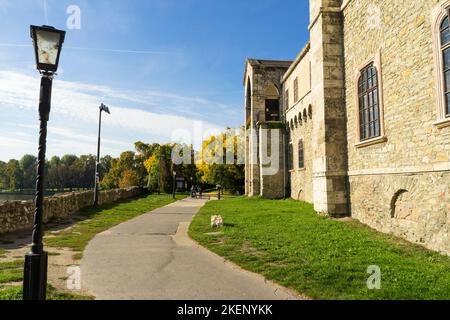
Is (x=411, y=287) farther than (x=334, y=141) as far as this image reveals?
No

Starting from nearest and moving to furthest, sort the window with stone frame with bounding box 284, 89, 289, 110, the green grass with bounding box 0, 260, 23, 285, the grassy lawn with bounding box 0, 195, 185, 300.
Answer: the grassy lawn with bounding box 0, 195, 185, 300 → the green grass with bounding box 0, 260, 23, 285 → the window with stone frame with bounding box 284, 89, 289, 110

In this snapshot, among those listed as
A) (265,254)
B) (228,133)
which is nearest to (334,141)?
(265,254)

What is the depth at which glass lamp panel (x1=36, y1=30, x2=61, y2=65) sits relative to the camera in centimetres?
438

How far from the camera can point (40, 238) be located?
4.23 meters

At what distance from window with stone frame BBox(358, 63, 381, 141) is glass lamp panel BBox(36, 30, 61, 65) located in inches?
361

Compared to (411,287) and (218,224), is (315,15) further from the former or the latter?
(411,287)

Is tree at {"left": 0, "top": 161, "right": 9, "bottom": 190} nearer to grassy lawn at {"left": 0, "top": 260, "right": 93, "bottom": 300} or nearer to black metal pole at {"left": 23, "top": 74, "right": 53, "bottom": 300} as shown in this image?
grassy lawn at {"left": 0, "top": 260, "right": 93, "bottom": 300}

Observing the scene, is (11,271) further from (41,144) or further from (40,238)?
(41,144)

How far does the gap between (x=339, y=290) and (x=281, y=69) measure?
27280 millimetres

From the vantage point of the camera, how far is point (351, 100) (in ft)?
39.7

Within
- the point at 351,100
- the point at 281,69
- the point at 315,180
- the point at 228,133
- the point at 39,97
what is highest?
the point at 281,69

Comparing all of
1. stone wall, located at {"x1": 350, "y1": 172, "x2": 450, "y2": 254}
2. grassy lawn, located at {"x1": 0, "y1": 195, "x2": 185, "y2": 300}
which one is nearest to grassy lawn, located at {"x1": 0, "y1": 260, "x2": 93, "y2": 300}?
grassy lawn, located at {"x1": 0, "y1": 195, "x2": 185, "y2": 300}

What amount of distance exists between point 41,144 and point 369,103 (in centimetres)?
1000

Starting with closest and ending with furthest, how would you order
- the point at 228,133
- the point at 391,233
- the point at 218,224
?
the point at 391,233 < the point at 218,224 < the point at 228,133
